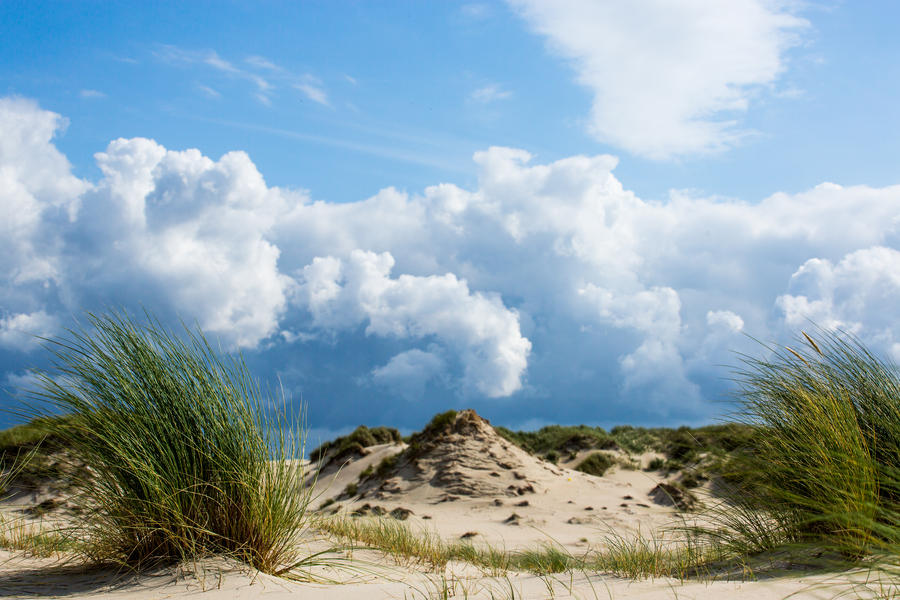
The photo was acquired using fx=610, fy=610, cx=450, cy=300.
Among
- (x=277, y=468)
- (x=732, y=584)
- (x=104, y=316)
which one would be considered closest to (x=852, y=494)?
(x=732, y=584)

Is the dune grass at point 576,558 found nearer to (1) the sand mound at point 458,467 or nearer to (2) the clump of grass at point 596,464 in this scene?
(1) the sand mound at point 458,467

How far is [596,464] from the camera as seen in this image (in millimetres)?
17906

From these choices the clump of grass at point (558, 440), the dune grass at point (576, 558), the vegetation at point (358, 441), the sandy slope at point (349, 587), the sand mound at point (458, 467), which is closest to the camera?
the sandy slope at point (349, 587)

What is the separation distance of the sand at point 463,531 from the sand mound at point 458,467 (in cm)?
3

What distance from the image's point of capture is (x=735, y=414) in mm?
5688

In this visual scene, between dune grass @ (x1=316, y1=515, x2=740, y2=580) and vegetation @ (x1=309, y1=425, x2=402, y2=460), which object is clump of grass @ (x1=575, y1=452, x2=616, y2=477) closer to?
vegetation @ (x1=309, y1=425, x2=402, y2=460)

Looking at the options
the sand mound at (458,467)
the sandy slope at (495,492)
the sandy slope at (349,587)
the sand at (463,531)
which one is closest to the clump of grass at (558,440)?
the sand at (463,531)

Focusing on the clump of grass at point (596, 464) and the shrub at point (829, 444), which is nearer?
the shrub at point (829, 444)

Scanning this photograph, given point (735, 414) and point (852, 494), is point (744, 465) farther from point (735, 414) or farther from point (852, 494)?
point (852, 494)

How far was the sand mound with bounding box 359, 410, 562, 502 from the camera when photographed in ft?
47.5

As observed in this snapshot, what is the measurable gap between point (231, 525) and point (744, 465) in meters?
4.40

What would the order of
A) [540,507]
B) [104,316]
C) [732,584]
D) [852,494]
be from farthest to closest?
[540,507], [104,316], [852,494], [732,584]

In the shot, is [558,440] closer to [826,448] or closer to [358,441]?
[358,441]

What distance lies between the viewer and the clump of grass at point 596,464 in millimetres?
17664
